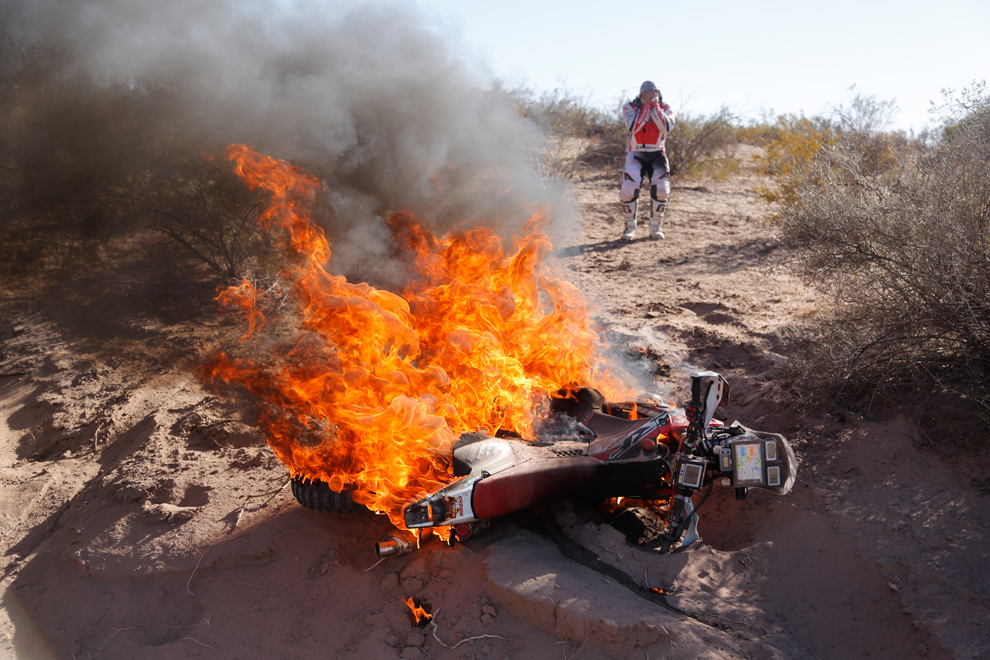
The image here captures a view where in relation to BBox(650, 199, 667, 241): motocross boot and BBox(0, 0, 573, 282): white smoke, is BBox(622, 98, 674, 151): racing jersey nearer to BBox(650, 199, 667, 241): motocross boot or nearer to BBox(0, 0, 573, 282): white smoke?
BBox(650, 199, 667, 241): motocross boot

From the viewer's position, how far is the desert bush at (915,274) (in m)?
4.60

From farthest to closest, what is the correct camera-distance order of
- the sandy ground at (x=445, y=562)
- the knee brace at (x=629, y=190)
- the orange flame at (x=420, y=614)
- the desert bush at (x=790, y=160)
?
the knee brace at (x=629, y=190)
the desert bush at (x=790, y=160)
the orange flame at (x=420, y=614)
the sandy ground at (x=445, y=562)

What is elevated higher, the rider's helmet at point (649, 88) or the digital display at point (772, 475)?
the rider's helmet at point (649, 88)

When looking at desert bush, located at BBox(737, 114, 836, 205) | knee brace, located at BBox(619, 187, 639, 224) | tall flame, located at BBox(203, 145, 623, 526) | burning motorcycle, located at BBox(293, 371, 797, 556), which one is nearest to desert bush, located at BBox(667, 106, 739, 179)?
desert bush, located at BBox(737, 114, 836, 205)

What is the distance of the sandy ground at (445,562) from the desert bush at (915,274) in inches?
19.6

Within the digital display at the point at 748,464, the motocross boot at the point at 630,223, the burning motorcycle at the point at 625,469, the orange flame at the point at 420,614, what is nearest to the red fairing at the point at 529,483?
the burning motorcycle at the point at 625,469

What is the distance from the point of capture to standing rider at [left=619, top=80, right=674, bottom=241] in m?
10.6

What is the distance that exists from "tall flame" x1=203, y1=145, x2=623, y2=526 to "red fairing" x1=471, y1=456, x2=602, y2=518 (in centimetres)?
69

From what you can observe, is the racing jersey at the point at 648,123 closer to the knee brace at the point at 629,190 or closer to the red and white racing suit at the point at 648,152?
the red and white racing suit at the point at 648,152

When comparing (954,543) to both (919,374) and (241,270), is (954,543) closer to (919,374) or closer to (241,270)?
(919,374)

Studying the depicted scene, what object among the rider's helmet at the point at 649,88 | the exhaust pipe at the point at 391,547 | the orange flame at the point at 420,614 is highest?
the rider's helmet at the point at 649,88

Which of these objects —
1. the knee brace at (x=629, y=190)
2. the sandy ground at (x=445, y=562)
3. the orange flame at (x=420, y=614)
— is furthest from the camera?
the knee brace at (x=629, y=190)

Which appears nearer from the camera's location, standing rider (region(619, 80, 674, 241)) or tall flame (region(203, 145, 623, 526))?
tall flame (region(203, 145, 623, 526))

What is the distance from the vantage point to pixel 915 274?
5.01 metres
